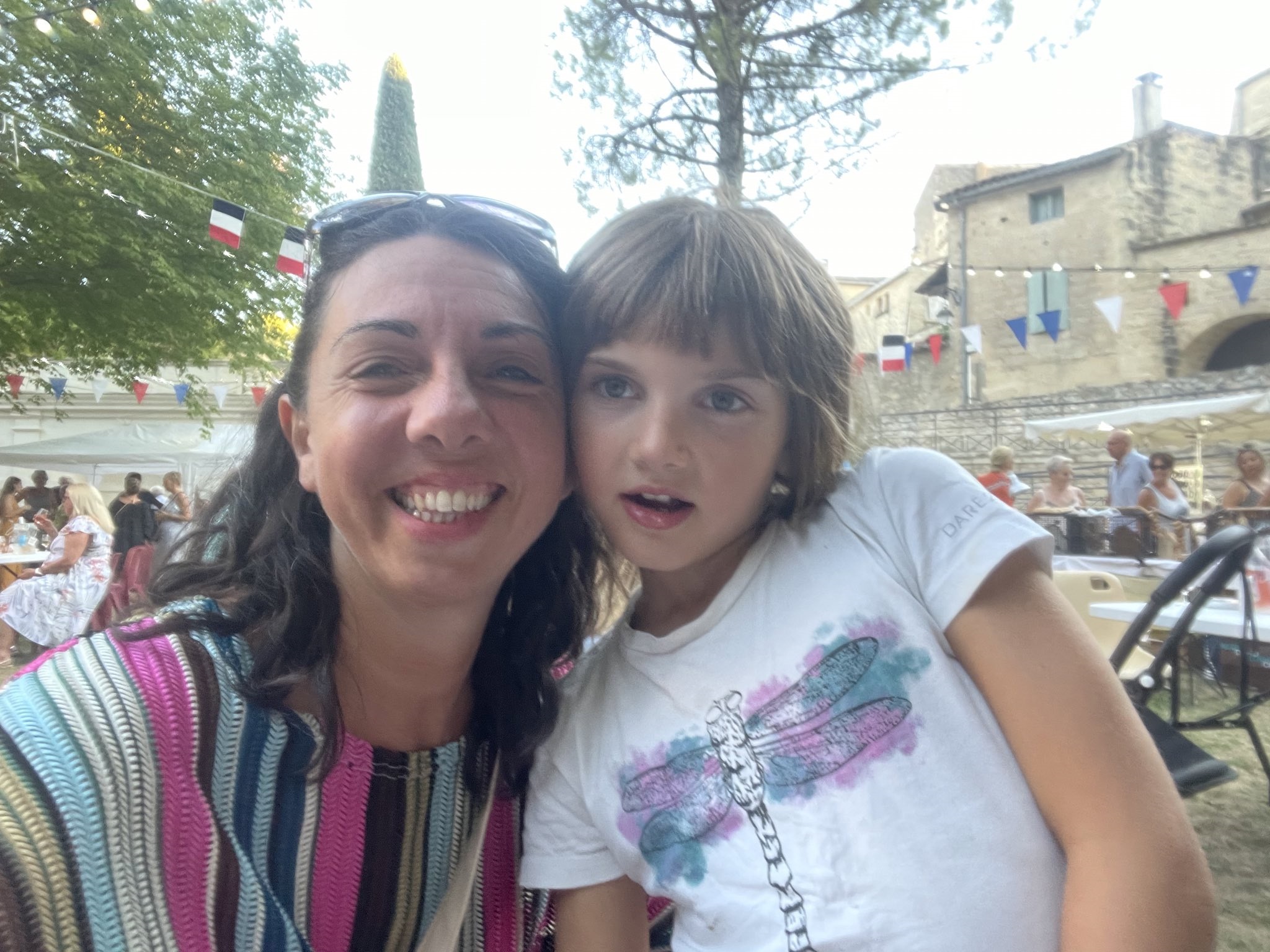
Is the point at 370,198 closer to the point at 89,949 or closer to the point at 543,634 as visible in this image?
the point at 543,634

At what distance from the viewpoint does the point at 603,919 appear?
1406 millimetres

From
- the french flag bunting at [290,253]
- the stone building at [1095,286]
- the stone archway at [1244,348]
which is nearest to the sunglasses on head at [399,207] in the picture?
the french flag bunting at [290,253]

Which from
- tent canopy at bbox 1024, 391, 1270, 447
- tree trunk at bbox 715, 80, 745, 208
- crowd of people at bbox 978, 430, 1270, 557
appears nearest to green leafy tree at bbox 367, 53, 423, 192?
tree trunk at bbox 715, 80, 745, 208

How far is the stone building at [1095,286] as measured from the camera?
1894 cm

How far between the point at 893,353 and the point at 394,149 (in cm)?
1056

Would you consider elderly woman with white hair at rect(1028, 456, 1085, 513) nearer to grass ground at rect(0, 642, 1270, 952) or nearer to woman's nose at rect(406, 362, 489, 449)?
grass ground at rect(0, 642, 1270, 952)

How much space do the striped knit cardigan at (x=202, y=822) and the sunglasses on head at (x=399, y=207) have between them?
70cm

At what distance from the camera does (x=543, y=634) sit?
65.0 inches

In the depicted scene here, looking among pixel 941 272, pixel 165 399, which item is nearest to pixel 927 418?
pixel 941 272

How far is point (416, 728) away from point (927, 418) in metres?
19.6

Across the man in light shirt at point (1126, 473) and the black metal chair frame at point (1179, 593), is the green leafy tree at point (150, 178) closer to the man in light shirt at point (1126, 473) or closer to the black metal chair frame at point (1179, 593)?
the man in light shirt at point (1126, 473)

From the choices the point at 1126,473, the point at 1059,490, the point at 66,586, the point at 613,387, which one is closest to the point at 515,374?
the point at 613,387

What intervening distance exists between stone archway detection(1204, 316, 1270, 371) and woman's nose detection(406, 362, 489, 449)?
23430mm

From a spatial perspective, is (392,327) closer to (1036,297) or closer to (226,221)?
(226,221)
